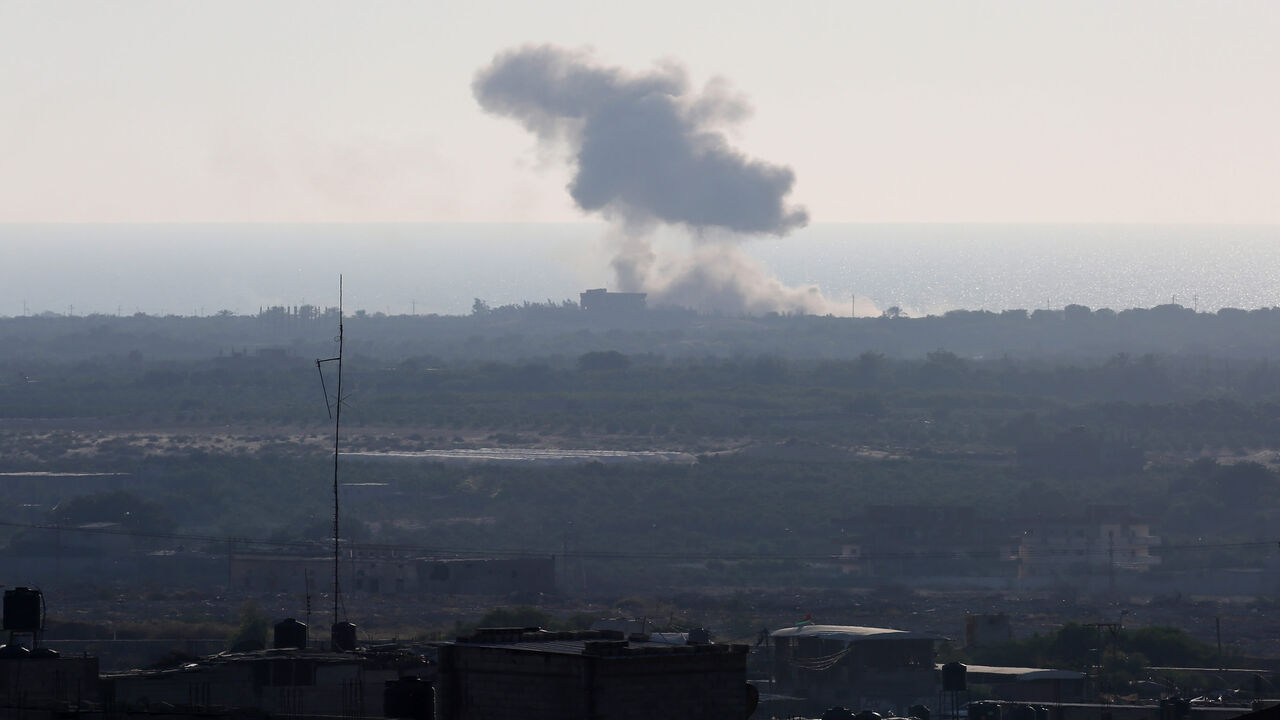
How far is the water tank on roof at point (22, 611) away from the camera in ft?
78.9

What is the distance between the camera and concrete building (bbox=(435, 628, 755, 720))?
16.8 metres

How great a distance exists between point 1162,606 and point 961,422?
138 feet

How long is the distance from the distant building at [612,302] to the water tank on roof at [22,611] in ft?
434

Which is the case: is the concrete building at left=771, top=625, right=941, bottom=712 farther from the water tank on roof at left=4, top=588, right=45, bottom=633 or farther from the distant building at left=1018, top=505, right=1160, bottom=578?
the distant building at left=1018, top=505, right=1160, bottom=578

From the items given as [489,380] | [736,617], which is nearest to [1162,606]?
[736,617]

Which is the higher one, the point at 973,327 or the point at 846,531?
the point at 973,327

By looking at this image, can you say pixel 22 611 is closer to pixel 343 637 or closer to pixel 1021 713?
pixel 343 637

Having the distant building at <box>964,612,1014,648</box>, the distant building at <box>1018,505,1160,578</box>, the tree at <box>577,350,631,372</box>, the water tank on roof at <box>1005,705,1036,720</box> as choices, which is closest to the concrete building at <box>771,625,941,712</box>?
the distant building at <box>964,612,1014,648</box>

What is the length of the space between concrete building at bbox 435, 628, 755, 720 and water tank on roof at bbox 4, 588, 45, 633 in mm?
7274

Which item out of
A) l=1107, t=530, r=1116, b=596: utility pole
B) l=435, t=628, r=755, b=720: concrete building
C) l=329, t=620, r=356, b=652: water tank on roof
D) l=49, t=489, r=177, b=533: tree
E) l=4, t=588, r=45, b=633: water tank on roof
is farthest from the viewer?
l=49, t=489, r=177, b=533: tree

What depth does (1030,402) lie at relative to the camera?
11494 centimetres

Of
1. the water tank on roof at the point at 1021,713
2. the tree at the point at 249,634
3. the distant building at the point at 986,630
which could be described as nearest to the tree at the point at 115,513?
the tree at the point at 249,634

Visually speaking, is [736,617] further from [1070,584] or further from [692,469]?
[692,469]

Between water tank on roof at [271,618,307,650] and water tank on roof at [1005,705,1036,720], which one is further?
water tank on roof at [1005,705,1036,720]
